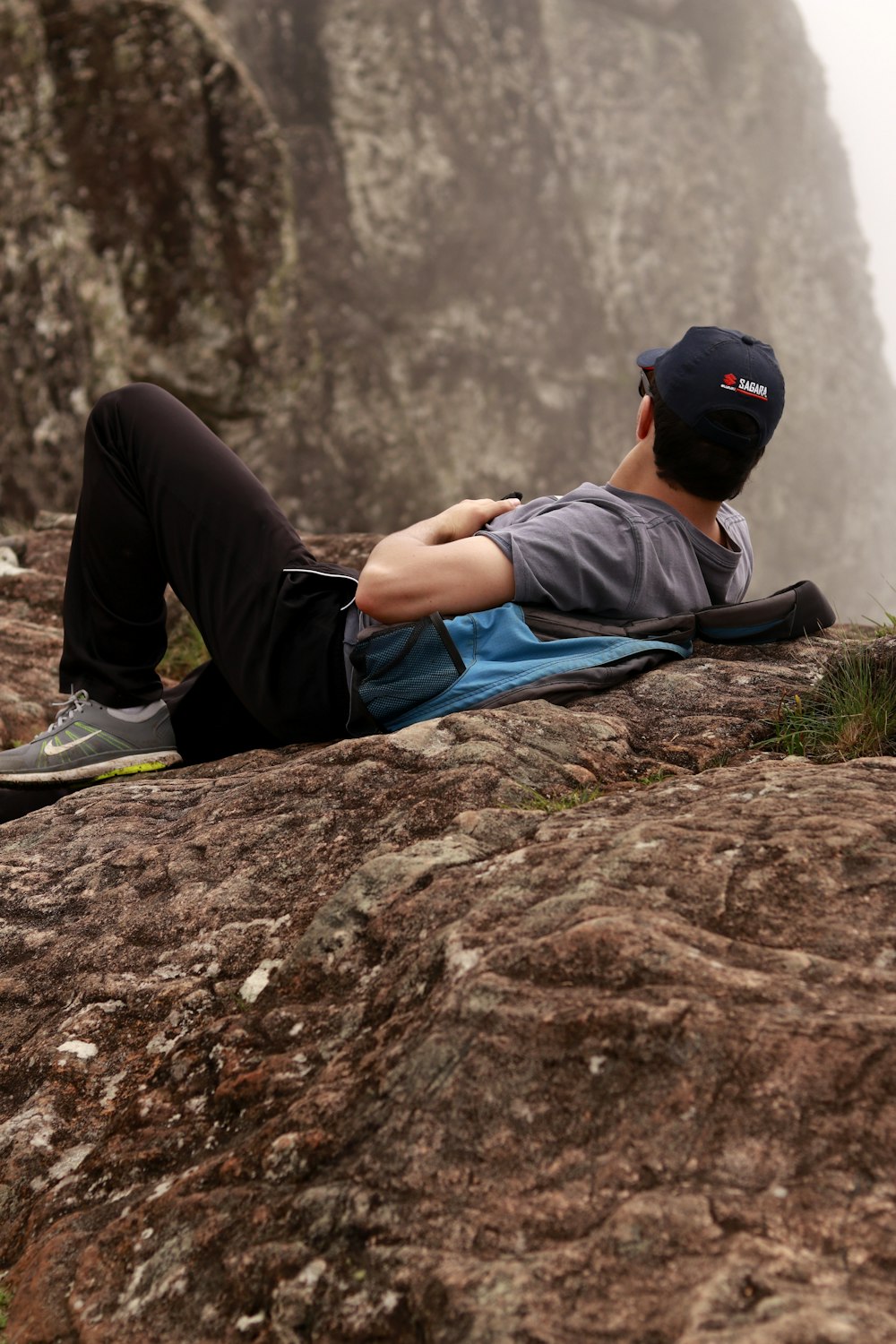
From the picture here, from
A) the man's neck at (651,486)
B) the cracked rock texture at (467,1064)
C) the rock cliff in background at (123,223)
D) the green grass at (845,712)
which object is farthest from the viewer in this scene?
the rock cliff in background at (123,223)

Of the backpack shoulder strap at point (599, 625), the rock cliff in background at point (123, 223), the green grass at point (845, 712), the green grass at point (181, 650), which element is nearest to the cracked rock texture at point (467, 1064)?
the green grass at point (845, 712)

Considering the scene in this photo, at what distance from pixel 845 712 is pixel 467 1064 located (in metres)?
1.84

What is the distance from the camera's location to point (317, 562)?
3.69m

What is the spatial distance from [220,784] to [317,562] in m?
0.84

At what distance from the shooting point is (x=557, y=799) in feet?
9.45

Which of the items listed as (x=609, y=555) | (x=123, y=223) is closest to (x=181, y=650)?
(x=609, y=555)

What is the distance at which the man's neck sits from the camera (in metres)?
3.48

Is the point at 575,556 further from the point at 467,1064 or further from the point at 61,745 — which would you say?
the point at 61,745

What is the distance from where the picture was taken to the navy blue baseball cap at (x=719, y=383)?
126 inches

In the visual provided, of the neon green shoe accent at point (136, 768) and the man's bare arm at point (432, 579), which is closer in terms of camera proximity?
the man's bare arm at point (432, 579)

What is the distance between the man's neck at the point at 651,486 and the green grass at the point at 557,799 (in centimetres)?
109

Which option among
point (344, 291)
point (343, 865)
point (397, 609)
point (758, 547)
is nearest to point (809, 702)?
point (397, 609)

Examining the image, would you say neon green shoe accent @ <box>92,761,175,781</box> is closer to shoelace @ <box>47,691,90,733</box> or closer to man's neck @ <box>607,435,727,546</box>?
shoelace @ <box>47,691,90,733</box>

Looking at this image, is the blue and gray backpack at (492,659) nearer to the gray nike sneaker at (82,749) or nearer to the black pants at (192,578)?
the black pants at (192,578)
